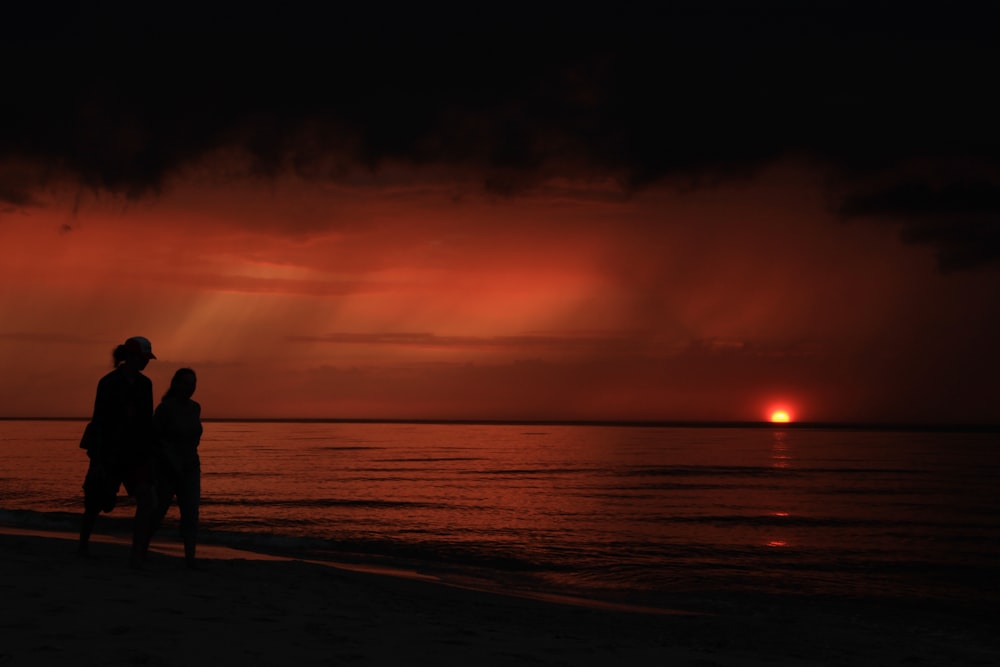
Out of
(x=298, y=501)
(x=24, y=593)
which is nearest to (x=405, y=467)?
(x=298, y=501)

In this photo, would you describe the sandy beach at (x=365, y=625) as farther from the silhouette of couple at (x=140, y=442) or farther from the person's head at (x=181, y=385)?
the person's head at (x=181, y=385)

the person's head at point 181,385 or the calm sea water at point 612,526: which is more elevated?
the person's head at point 181,385

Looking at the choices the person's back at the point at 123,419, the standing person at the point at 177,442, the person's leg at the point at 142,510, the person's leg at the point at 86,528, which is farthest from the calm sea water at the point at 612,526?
the person's back at the point at 123,419

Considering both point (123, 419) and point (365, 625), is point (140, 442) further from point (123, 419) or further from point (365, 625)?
point (365, 625)

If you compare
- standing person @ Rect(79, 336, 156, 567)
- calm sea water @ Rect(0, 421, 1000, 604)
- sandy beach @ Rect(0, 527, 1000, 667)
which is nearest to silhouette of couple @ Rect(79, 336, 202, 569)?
standing person @ Rect(79, 336, 156, 567)

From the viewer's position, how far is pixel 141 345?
9383 millimetres

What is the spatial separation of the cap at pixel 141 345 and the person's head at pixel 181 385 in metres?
0.47

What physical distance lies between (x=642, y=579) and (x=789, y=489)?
25743 mm

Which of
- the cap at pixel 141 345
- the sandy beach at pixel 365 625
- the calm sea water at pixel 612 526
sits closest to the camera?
the sandy beach at pixel 365 625

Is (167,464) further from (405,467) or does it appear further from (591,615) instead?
(405,467)

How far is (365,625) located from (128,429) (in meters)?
4.16

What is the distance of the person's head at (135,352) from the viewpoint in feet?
30.7

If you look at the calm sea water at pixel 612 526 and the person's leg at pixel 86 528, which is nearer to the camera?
the person's leg at pixel 86 528

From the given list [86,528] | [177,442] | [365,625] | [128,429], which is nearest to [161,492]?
[177,442]
